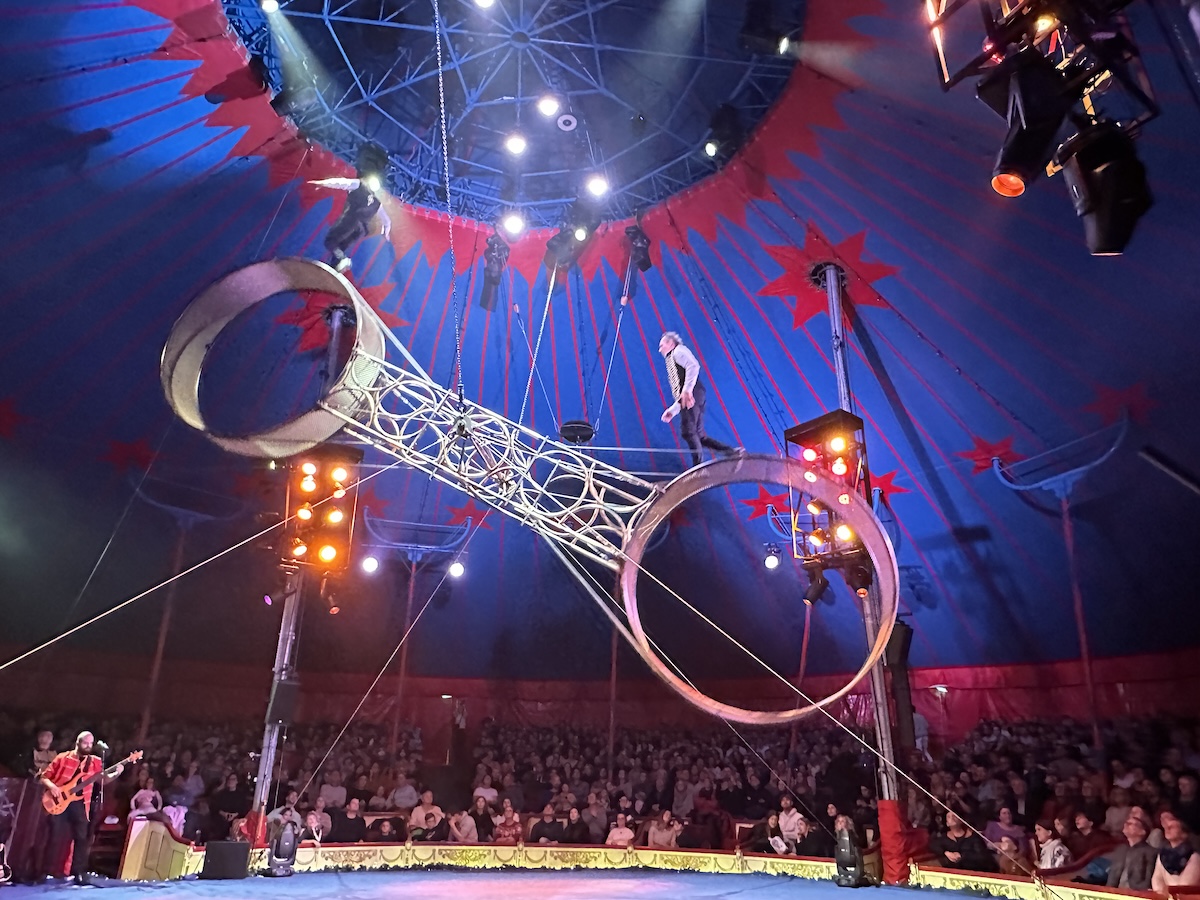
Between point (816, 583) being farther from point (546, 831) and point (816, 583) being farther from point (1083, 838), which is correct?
point (546, 831)

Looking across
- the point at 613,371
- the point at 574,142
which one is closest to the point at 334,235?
the point at 574,142

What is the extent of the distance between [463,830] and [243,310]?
7904mm

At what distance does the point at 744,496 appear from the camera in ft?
42.5

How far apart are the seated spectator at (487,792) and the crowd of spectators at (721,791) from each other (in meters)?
0.05

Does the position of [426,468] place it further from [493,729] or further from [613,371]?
[493,729]

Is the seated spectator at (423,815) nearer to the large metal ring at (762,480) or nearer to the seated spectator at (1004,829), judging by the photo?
the large metal ring at (762,480)

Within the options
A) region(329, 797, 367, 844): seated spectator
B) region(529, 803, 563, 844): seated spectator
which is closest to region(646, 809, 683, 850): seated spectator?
region(529, 803, 563, 844): seated spectator

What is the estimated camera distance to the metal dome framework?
8289 mm

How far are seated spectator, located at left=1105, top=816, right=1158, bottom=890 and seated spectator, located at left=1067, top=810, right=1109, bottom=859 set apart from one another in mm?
993

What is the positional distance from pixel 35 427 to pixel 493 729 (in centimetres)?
933

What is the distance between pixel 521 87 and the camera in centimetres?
930

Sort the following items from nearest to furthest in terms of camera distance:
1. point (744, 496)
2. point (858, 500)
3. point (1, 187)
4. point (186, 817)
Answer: point (858, 500) < point (1, 187) < point (186, 817) < point (744, 496)

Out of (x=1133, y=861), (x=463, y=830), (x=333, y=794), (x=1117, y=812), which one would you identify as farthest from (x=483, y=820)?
(x=1133, y=861)

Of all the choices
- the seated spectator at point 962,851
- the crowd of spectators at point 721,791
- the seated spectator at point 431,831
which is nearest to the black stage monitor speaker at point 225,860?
the crowd of spectators at point 721,791
